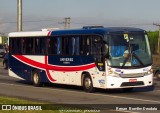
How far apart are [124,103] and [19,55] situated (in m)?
10.3

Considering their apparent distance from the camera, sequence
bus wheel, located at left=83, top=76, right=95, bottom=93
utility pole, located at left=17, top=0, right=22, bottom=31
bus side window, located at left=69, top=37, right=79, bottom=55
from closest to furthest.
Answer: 1. bus wheel, located at left=83, top=76, right=95, bottom=93
2. bus side window, located at left=69, top=37, right=79, bottom=55
3. utility pole, located at left=17, top=0, right=22, bottom=31

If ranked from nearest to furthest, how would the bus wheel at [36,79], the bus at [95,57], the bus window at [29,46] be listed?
the bus at [95,57], the bus wheel at [36,79], the bus window at [29,46]

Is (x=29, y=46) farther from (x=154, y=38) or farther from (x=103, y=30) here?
(x=154, y=38)

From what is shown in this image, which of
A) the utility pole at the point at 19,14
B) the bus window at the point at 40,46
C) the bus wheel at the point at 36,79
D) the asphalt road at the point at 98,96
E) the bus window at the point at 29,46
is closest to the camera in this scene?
the asphalt road at the point at 98,96

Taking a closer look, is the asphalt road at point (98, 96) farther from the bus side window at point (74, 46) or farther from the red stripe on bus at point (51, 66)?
the bus side window at point (74, 46)

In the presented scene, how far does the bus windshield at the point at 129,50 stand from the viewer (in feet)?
64.1

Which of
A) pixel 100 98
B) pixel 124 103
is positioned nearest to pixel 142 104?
pixel 124 103

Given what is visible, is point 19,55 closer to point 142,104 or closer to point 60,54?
point 60,54

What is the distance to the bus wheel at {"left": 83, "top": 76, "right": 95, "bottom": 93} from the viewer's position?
66.8 feet

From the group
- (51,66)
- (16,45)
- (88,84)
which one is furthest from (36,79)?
(88,84)

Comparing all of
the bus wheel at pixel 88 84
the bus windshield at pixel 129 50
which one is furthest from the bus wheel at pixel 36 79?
the bus windshield at pixel 129 50

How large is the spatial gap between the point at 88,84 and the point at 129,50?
7.20 ft

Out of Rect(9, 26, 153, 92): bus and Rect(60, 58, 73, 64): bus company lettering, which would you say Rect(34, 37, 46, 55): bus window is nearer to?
Rect(9, 26, 153, 92): bus

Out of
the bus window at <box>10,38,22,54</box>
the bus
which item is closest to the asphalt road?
the bus
